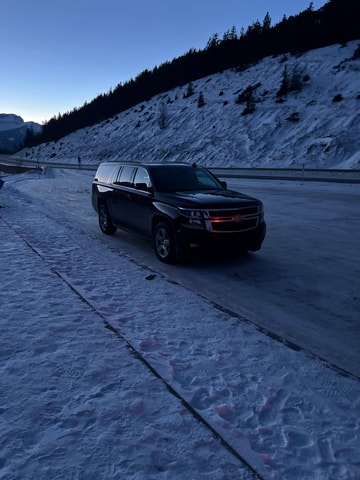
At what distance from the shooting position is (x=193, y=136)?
5325 centimetres

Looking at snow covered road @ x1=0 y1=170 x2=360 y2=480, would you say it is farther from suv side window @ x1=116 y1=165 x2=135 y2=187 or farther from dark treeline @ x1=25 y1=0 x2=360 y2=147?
dark treeline @ x1=25 y1=0 x2=360 y2=147

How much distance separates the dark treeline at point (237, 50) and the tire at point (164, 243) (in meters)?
58.4

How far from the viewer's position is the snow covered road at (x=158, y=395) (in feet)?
7.08

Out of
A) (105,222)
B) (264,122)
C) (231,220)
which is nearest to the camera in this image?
(231,220)

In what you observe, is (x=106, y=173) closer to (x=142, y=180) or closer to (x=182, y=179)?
(x=142, y=180)

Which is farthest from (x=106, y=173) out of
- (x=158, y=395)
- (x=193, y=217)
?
(x=158, y=395)

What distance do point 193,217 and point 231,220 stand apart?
0.67 meters

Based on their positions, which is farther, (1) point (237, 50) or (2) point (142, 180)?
(1) point (237, 50)

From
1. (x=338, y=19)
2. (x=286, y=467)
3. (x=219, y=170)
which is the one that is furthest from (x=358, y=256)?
(x=338, y=19)

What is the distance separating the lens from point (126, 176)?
7941 mm

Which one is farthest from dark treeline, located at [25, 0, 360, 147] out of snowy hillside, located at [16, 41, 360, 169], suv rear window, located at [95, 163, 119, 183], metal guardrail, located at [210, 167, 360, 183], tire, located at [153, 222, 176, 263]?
tire, located at [153, 222, 176, 263]

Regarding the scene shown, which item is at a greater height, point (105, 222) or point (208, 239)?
point (208, 239)

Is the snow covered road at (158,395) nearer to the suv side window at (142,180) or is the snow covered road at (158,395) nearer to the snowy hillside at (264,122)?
the suv side window at (142,180)

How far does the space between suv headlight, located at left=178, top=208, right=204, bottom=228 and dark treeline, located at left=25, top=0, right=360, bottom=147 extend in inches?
2304
